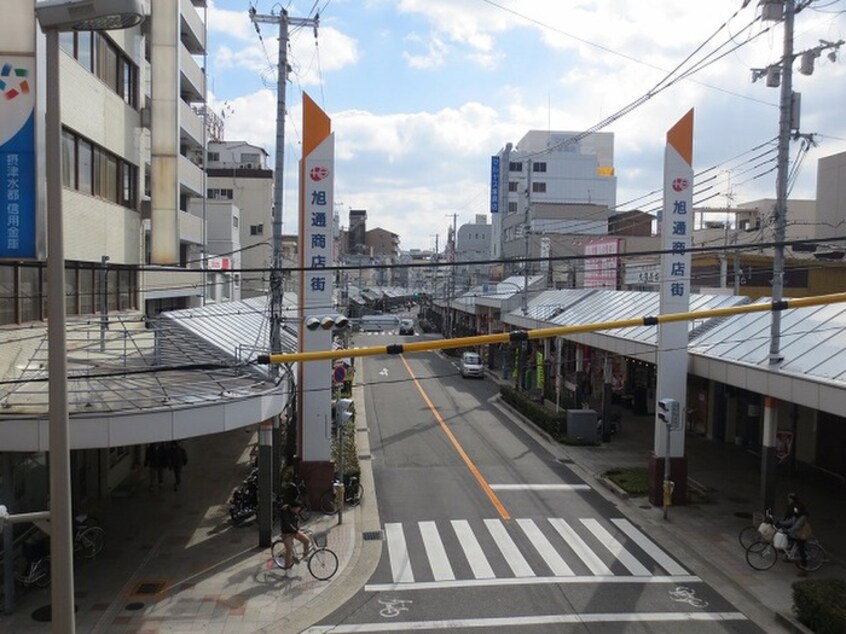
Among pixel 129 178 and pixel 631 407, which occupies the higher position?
pixel 129 178

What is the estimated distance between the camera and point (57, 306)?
21.3ft

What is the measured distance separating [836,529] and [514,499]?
8069 millimetres

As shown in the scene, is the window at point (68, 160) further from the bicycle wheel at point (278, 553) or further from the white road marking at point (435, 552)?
the white road marking at point (435, 552)

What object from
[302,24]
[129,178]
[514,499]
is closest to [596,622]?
[514,499]

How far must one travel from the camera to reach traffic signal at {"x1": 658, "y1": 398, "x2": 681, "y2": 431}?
19.3 meters

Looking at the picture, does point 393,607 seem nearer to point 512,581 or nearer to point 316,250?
point 512,581

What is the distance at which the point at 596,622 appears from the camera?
12.7 m

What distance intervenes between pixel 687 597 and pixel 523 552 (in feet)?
12.1

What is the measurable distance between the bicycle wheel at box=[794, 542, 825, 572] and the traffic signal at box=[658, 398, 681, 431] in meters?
4.64

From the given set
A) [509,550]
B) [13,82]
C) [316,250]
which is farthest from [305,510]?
[13,82]

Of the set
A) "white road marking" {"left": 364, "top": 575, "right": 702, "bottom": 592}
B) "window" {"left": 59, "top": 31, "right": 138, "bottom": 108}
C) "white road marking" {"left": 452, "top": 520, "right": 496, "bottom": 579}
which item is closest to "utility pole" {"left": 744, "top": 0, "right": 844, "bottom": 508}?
"white road marking" {"left": 364, "top": 575, "right": 702, "bottom": 592}

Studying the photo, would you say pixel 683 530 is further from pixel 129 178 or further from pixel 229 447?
pixel 129 178

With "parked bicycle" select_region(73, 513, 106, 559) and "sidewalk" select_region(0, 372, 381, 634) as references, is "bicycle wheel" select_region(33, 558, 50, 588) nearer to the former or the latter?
"sidewalk" select_region(0, 372, 381, 634)

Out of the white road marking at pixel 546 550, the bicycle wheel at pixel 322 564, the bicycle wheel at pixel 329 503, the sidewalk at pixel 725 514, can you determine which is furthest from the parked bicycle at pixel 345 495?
the sidewalk at pixel 725 514
